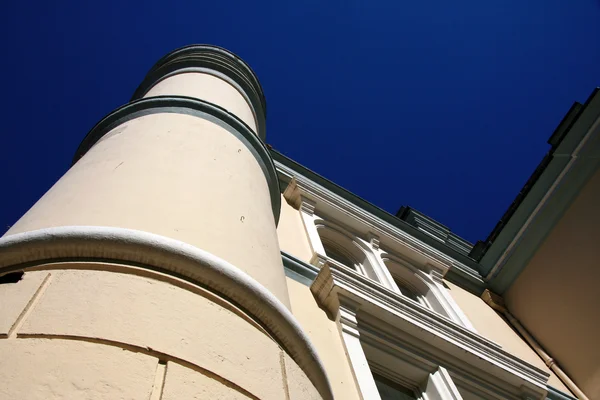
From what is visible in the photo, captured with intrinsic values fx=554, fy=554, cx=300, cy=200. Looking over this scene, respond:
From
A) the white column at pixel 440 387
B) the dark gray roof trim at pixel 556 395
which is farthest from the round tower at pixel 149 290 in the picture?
the dark gray roof trim at pixel 556 395

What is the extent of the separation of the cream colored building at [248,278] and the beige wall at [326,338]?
0.02m

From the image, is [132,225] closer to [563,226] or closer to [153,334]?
[153,334]

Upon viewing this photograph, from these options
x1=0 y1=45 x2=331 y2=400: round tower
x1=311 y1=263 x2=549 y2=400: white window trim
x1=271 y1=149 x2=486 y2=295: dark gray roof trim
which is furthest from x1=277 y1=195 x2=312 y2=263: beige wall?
x1=0 y1=45 x2=331 y2=400: round tower

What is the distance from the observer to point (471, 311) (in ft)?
34.2

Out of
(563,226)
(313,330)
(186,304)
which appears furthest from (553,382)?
(186,304)

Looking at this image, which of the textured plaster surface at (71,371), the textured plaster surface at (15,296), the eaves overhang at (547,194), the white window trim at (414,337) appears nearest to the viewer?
the textured plaster surface at (71,371)

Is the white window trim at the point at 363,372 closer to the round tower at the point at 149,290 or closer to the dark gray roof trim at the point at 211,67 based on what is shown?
the round tower at the point at 149,290

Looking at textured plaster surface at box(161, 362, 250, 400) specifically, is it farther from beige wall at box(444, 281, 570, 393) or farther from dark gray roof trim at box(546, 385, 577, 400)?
beige wall at box(444, 281, 570, 393)

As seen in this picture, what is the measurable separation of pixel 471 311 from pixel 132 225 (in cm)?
883

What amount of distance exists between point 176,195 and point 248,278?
→ 0.87 meters

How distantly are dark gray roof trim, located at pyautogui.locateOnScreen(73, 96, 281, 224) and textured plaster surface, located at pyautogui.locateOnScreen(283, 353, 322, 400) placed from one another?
106 inches

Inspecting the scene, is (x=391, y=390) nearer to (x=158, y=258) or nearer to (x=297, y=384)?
(x=297, y=384)

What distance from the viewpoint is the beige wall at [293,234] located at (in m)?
7.50

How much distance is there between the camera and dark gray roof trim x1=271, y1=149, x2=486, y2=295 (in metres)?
11.0
